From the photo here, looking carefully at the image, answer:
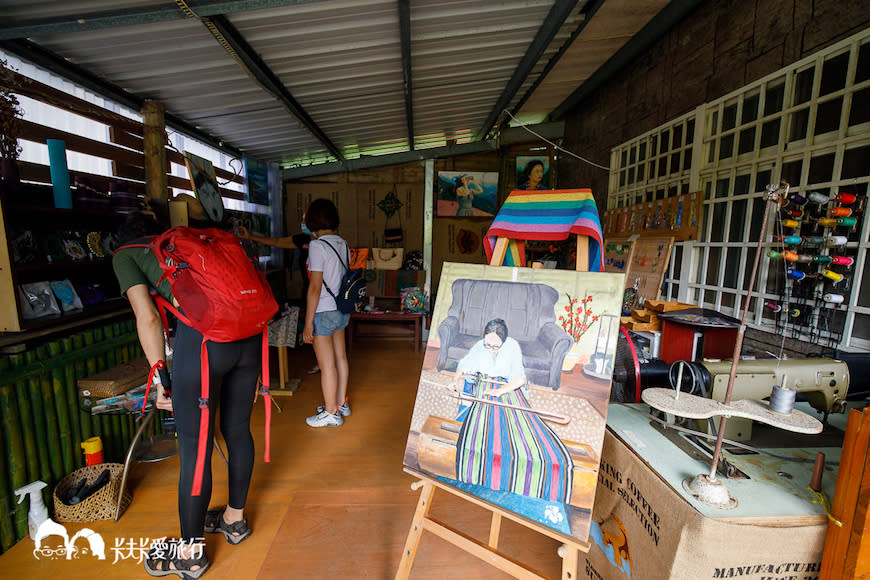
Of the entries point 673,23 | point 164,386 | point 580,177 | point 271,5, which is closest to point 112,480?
point 164,386

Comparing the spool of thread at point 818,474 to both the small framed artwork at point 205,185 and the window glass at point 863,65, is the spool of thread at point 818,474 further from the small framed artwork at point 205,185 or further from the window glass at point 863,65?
the small framed artwork at point 205,185

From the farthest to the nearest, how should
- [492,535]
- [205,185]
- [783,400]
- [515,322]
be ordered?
[205,185] < [492,535] < [515,322] < [783,400]

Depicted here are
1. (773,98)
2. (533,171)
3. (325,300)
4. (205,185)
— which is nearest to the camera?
(773,98)

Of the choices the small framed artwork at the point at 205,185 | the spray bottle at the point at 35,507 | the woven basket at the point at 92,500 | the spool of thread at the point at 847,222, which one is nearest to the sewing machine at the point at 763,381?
the spool of thread at the point at 847,222

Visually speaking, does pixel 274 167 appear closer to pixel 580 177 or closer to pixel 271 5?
pixel 271 5

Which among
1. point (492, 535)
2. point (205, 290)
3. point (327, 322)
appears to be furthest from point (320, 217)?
point (492, 535)

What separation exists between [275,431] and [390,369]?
4.87ft

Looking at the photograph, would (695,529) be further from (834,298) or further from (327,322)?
(327,322)

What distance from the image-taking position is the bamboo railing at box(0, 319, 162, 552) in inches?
64.4

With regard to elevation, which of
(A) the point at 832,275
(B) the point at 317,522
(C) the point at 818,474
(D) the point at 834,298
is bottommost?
(B) the point at 317,522

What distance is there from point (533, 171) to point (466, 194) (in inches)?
43.8

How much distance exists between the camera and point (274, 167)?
5262 millimetres

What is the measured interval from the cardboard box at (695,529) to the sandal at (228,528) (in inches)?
61.4

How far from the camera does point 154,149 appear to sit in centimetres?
272
